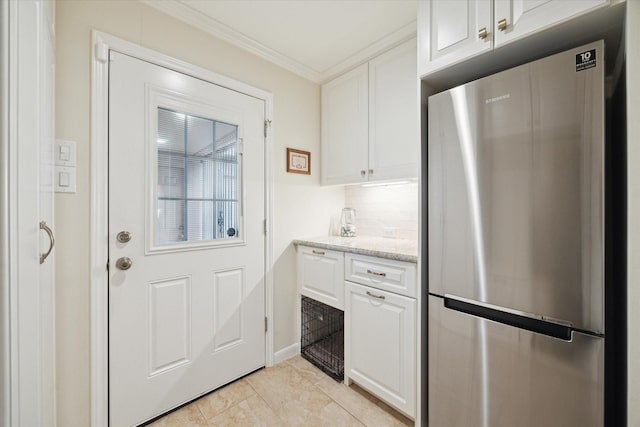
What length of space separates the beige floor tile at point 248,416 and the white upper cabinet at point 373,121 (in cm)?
162

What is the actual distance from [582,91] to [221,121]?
5.79 ft

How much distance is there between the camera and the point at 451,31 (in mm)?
1205

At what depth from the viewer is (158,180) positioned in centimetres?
153

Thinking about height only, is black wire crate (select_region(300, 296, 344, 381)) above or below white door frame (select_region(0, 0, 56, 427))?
below

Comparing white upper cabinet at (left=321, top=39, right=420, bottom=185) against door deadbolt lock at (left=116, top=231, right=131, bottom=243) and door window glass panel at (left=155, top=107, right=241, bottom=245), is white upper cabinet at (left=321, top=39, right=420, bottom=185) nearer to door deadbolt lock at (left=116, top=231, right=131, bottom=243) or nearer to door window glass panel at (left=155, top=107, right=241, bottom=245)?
door window glass panel at (left=155, top=107, right=241, bottom=245)

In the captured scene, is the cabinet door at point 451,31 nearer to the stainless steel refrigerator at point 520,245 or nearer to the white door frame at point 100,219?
the stainless steel refrigerator at point 520,245

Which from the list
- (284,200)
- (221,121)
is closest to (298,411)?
(284,200)

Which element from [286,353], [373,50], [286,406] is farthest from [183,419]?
[373,50]

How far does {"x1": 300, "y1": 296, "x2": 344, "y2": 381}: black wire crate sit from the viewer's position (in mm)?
2035

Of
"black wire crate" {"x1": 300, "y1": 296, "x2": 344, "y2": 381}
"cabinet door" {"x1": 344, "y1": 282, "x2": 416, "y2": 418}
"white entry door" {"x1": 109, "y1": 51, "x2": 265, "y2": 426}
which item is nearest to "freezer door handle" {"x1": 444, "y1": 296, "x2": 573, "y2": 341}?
"cabinet door" {"x1": 344, "y1": 282, "x2": 416, "y2": 418}

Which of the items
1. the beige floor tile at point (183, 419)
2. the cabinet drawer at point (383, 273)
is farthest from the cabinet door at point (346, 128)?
the beige floor tile at point (183, 419)

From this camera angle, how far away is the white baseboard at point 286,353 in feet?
6.80

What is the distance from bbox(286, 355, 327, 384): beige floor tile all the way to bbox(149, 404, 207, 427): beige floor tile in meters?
0.69

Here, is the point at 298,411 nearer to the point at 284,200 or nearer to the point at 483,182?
the point at 284,200
